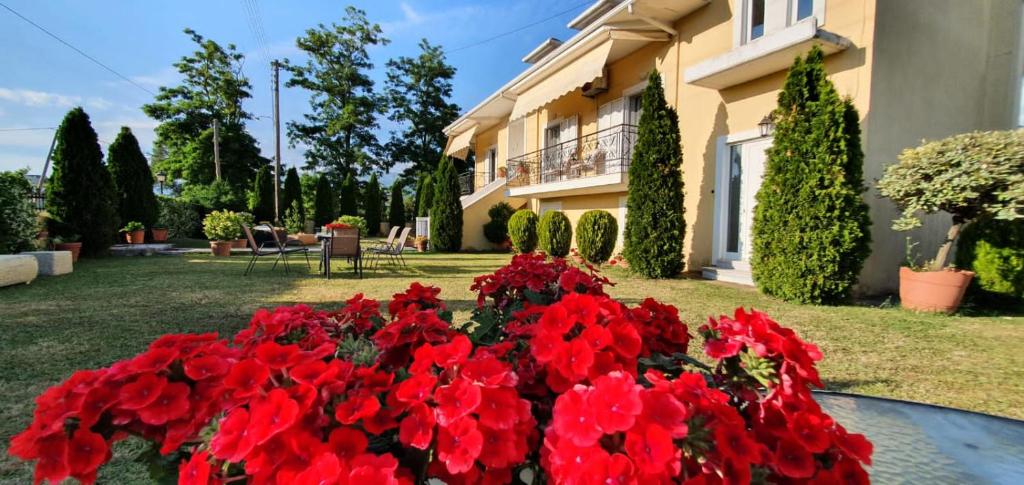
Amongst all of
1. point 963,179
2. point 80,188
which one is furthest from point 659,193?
point 80,188

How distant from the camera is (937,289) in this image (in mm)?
5418

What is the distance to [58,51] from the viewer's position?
1608 centimetres

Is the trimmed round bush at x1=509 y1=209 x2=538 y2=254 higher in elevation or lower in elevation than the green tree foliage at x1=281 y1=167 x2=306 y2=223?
lower

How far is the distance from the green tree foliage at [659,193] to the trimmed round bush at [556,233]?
137 inches

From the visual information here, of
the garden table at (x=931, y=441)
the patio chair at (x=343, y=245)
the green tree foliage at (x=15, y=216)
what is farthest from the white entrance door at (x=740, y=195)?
the green tree foliage at (x=15, y=216)

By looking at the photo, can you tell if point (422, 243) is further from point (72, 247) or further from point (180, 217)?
point (180, 217)

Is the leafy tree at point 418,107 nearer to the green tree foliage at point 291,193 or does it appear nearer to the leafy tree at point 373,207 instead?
the leafy tree at point 373,207

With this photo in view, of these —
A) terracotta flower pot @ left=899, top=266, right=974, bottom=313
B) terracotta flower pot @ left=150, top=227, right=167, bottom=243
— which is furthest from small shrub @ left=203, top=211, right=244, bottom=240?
terracotta flower pot @ left=899, top=266, right=974, bottom=313

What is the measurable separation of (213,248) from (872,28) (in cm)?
1525

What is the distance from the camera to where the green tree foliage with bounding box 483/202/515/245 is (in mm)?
15391

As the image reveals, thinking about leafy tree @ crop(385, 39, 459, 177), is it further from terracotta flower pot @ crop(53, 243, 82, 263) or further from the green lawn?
the green lawn

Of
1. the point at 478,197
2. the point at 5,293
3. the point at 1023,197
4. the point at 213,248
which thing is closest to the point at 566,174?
the point at 478,197

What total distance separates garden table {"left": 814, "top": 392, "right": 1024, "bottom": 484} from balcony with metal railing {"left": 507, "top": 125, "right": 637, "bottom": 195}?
880 centimetres

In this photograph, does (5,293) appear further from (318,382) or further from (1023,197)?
(1023,197)
